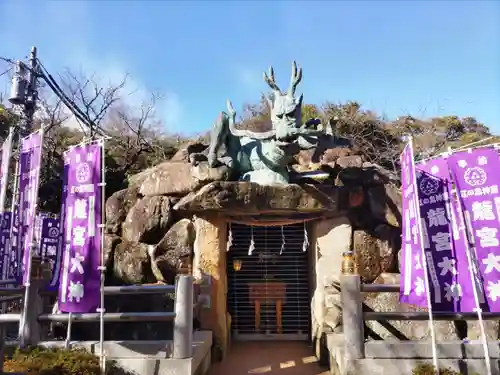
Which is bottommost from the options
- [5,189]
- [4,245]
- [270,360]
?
[270,360]

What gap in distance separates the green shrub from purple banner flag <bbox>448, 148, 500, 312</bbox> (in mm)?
5006

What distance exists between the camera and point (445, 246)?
5.48m

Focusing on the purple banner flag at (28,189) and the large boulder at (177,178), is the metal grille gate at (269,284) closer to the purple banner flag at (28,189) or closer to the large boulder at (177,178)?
the large boulder at (177,178)

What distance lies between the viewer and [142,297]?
957 cm

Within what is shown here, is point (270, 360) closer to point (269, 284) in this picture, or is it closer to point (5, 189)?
point (269, 284)

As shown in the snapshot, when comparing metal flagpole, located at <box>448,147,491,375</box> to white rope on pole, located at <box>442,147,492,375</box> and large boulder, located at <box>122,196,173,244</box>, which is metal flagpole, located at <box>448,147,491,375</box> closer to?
white rope on pole, located at <box>442,147,492,375</box>

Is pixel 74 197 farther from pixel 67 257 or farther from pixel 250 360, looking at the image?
pixel 250 360

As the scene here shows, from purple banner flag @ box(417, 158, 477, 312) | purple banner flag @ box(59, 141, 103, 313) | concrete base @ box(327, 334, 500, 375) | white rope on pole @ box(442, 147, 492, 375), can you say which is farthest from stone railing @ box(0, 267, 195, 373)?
white rope on pole @ box(442, 147, 492, 375)

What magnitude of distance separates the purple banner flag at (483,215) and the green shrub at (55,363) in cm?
501

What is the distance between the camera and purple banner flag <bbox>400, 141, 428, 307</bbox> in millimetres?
5434

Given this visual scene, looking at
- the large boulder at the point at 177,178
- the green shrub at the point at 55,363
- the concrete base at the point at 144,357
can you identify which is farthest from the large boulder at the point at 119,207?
the green shrub at the point at 55,363

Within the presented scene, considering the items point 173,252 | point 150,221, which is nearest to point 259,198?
point 173,252

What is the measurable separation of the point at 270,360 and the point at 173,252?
3303 millimetres

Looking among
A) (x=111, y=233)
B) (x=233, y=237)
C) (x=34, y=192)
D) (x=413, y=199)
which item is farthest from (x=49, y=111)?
(x=413, y=199)
